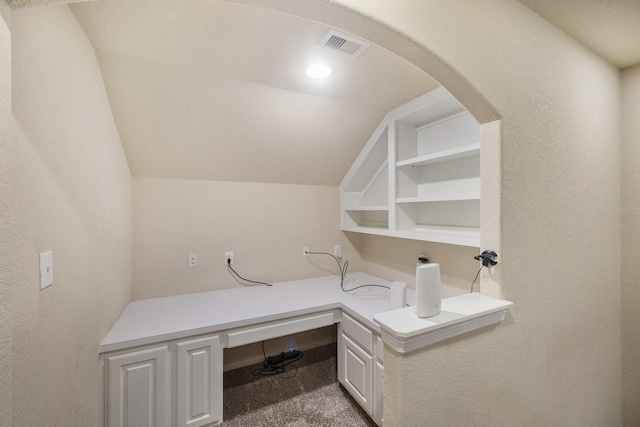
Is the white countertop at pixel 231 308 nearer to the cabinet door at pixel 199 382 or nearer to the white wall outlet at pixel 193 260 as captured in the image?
the cabinet door at pixel 199 382

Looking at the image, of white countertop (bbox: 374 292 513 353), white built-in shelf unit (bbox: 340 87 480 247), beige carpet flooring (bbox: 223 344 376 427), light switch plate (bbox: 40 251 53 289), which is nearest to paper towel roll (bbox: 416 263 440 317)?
white countertop (bbox: 374 292 513 353)

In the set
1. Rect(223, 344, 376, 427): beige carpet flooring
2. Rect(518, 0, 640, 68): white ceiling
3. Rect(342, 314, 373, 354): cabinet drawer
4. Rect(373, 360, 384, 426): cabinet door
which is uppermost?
Rect(518, 0, 640, 68): white ceiling

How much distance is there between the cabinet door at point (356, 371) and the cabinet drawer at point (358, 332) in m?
0.04

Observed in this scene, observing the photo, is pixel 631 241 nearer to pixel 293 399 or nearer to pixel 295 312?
pixel 295 312

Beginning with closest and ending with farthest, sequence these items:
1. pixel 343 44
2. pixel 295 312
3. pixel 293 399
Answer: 1. pixel 343 44
2. pixel 295 312
3. pixel 293 399

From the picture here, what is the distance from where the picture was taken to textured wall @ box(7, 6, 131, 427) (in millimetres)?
749

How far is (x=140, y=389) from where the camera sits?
144 cm

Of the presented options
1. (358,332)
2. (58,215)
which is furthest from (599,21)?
(58,215)

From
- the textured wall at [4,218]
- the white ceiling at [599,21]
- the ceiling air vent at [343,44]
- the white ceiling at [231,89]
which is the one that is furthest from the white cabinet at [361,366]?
the white ceiling at [599,21]

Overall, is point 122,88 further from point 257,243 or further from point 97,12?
point 257,243

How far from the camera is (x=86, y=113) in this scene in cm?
122

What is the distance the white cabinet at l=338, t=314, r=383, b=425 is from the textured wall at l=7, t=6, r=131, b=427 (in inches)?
57.7

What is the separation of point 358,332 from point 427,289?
1.06m

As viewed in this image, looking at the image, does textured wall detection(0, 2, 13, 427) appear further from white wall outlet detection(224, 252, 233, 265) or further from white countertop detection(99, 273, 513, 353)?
white wall outlet detection(224, 252, 233, 265)
